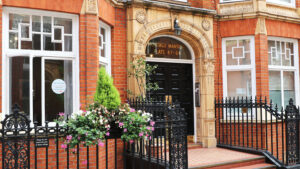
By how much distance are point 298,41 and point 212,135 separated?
402cm

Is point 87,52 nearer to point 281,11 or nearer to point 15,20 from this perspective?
point 15,20

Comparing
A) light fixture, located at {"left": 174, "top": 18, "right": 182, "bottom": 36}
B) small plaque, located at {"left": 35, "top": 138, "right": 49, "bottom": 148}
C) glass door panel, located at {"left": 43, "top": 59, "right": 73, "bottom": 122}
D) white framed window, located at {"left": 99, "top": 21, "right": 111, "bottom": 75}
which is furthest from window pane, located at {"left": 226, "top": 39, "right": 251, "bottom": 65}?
small plaque, located at {"left": 35, "top": 138, "right": 49, "bottom": 148}

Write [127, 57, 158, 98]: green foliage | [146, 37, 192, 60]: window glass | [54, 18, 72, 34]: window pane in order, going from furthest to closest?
[146, 37, 192, 60]: window glass < [127, 57, 158, 98]: green foliage < [54, 18, 72, 34]: window pane

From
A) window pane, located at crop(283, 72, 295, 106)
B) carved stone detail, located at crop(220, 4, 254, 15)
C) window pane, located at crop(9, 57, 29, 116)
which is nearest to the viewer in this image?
window pane, located at crop(9, 57, 29, 116)

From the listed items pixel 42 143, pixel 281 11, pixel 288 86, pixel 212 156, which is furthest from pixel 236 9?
pixel 42 143

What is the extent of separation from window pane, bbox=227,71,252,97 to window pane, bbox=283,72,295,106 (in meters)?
1.27

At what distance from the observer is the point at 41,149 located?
5.77 metres

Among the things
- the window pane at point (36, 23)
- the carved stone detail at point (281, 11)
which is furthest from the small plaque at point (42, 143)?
the carved stone detail at point (281, 11)

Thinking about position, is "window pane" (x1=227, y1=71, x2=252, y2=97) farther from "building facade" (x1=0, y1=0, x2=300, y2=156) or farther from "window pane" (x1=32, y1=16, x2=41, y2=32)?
"window pane" (x1=32, y1=16, x2=41, y2=32)

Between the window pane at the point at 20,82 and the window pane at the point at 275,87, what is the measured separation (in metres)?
6.64

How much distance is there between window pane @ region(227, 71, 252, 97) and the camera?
9242 mm

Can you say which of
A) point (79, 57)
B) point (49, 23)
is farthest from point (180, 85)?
point (49, 23)

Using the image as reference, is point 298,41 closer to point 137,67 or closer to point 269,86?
point 269,86

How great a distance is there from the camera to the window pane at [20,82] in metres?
5.88
